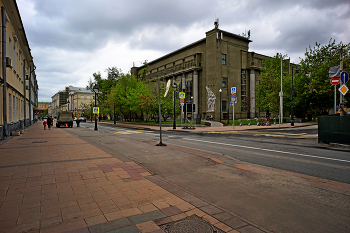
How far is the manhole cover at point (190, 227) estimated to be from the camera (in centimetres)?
311

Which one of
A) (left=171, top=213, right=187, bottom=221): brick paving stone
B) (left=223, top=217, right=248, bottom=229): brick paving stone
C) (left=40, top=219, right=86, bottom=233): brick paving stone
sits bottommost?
(left=223, top=217, right=248, bottom=229): brick paving stone

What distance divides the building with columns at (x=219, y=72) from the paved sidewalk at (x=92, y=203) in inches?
1609

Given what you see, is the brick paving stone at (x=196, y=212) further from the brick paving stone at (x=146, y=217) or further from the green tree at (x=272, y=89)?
the green tree at (x=272, y=89)

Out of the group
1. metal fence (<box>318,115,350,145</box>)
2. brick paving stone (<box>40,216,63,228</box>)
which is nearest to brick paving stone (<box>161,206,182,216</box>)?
brick paving stone (<box>40,216,63,228</box>)

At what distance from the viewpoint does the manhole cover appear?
3113mm

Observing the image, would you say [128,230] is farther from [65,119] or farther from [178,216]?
[65,119]

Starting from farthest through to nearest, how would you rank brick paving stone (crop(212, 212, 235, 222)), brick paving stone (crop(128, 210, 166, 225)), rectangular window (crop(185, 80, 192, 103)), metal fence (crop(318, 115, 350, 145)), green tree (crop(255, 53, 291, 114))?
1. rectangular window (crop(185, 80, 192, 103))
2. green tree (crop(255, 53, 291, 114))
3. metal fence (crop(318, 115, 350, 145))
4. brick paving stone (crop(212, 212, 235, 222))
5. brick paving stone (crop(128, 210, 166, 225))

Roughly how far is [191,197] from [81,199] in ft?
7.01

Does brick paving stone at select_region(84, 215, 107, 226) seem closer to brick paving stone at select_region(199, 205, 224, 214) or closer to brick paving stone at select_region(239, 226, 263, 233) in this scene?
brick paving stone at select_region(199, 205, 224, 214)

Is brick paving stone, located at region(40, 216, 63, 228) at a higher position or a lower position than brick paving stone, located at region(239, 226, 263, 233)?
higher

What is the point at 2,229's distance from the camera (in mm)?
3059

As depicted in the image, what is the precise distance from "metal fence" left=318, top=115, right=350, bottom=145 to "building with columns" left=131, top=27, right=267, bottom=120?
103ft

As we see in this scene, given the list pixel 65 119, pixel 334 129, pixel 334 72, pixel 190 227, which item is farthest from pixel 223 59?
pixel 190 227

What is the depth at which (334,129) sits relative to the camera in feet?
41.3
